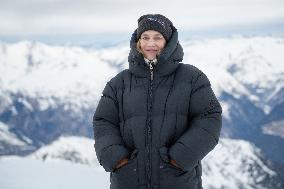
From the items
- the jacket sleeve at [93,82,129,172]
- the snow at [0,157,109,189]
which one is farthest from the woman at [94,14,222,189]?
the snow at [0,157,109,189]

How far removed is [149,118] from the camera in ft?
23.5

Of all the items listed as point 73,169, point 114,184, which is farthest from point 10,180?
point 114,184

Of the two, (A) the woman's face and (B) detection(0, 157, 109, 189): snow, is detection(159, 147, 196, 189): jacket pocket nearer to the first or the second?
(A) the woman's face

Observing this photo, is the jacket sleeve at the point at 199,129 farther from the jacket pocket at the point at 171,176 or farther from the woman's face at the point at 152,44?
the woman's face at the point at 152,44

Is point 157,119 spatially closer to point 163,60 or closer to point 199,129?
point 199,129

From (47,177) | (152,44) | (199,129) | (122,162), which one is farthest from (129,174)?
(47,177)

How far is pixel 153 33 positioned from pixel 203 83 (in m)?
1.06

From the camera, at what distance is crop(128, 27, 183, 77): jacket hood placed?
731cm

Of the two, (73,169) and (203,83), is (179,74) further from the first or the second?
(73,169)

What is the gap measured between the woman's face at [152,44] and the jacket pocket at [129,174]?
1466 mm

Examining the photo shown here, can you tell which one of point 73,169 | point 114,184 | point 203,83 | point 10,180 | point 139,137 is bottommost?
point 73,169

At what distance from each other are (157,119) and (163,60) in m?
0.84

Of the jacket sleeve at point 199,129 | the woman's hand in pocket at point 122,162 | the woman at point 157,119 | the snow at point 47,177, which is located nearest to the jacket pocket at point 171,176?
the woman at point 157,119

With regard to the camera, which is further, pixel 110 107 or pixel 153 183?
pixel 110 107
